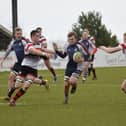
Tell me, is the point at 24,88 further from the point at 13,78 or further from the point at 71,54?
Result: the point at 13,78

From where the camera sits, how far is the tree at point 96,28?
97938 millimetres

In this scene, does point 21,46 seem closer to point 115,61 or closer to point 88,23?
point 115,61

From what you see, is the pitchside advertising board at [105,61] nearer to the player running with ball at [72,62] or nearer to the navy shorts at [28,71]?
the player running with ball at [72,62]

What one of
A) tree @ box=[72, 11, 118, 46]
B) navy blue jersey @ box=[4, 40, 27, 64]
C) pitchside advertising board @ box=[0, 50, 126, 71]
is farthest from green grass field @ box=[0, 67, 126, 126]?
tree @ box=[72, 11, 118, 46]

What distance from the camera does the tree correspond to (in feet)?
321

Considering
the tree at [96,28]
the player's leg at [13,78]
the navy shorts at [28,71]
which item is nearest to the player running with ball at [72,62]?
the navy shorts at [28,71]

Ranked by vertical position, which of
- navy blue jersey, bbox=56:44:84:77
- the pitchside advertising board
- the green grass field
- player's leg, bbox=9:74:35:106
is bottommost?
the green grass field

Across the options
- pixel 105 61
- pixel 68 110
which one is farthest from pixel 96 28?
pixel 68 110

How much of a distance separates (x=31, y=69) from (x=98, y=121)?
13.5 feet

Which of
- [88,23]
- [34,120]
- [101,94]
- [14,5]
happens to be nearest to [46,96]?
[101,94]

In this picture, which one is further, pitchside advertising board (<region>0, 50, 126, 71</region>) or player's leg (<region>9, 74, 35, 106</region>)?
pitchside advertising board (<region>0, 50, 126, 71</region>)

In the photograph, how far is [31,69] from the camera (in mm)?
16484

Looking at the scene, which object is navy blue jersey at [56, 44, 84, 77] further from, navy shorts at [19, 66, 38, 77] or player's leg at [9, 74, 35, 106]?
player's leg at [9, 74, 35, 106]

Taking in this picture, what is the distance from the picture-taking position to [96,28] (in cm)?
10169
